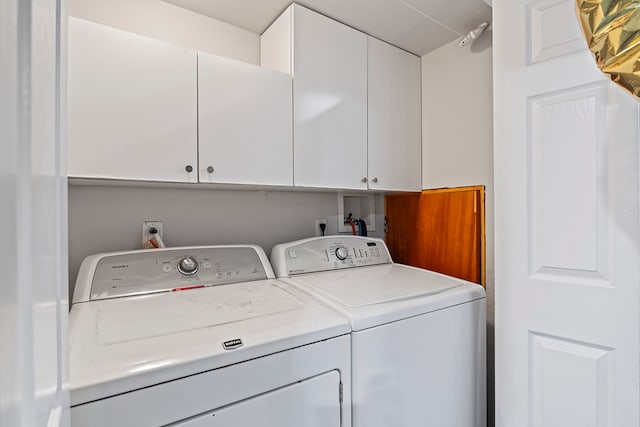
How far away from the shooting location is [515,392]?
44.1 inches

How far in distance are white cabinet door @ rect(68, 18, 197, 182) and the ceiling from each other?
50cm

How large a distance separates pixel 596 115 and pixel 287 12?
136 centimetres

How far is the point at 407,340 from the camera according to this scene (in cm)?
105

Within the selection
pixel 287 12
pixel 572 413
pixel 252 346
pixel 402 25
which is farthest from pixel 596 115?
pixel 287 12

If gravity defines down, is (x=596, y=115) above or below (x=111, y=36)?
below

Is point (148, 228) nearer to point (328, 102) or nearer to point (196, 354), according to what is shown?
point (196, 354)

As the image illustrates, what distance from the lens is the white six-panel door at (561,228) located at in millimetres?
897

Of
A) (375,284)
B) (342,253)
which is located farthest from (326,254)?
(375,284)

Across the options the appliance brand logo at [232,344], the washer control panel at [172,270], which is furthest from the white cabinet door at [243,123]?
the appliance brand logo at [232,344]

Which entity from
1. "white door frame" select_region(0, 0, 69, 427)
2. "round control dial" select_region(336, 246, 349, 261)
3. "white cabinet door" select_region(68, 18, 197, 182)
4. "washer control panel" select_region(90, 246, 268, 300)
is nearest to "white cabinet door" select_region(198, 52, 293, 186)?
"white cabinet door" select_region(68, 18, 197, 182)

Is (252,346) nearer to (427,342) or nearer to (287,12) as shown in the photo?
(427,342)

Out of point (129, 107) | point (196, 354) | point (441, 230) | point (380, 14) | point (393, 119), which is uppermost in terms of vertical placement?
point (380, 14)

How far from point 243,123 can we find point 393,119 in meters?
0.95

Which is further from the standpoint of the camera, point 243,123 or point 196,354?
point 243,123
